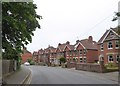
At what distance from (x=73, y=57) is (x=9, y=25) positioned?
65.0m

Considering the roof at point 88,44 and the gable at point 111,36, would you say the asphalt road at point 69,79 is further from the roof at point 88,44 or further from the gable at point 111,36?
the roof at point 88,44

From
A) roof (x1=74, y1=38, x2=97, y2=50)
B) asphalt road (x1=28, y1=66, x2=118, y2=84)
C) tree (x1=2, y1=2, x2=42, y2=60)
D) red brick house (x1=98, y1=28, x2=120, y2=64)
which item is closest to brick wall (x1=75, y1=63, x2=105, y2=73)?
asphalt road (x1=28, y1=66, x2=118, y2=84)

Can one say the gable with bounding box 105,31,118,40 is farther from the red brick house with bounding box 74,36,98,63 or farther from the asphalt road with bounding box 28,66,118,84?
the asphalt road with bounding box 28,66,118,84

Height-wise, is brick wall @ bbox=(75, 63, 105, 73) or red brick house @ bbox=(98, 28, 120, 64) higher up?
red brick house @ bbox=(98, 28, 120, 64)

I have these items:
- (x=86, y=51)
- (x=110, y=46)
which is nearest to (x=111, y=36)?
(x=110, y=46)

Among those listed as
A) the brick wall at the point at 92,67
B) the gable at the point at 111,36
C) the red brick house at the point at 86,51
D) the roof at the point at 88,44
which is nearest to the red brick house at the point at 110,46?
the gable at the point at 111,36

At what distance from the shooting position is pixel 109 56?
56.4 meters

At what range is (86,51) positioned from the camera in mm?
72562

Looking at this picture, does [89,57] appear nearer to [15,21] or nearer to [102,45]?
[102,45]

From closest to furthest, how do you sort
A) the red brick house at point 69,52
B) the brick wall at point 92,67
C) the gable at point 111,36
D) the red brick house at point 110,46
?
the brick wall at point 92,67 < the red brick house at point 110,46 < the gable at point 111,36 < the red brick house at point 69,52

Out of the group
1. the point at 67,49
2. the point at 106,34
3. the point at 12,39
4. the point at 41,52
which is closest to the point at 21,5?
the point at 12,39

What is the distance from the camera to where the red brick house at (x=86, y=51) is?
7269 cm

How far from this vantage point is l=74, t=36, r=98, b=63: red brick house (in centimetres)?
7269

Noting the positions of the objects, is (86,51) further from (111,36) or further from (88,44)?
(111,36)
